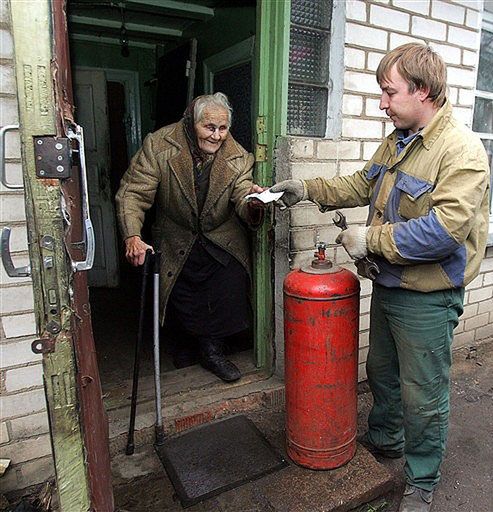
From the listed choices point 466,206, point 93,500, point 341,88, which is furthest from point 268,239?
point 93,500

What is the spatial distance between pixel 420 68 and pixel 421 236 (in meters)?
0.64

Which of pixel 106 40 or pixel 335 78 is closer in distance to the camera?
pixel 335 78

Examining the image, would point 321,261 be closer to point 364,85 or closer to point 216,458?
point 216,458

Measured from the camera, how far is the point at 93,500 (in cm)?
140

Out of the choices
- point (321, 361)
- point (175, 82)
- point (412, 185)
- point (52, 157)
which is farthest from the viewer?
point (175, 82)

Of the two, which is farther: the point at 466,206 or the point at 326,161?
the point at 326,161

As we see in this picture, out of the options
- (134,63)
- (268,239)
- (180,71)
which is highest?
(134,63)

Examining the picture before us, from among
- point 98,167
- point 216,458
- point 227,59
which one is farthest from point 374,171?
point 98,167

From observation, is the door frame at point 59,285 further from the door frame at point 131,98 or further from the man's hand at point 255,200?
the door frame at point 131,98

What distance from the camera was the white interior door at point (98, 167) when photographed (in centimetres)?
463

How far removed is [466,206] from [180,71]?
3.15 metres

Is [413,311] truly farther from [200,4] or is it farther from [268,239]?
[200,4]

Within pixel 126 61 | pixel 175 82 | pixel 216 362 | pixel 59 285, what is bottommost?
pixel 216 362

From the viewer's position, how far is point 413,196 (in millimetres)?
1746
